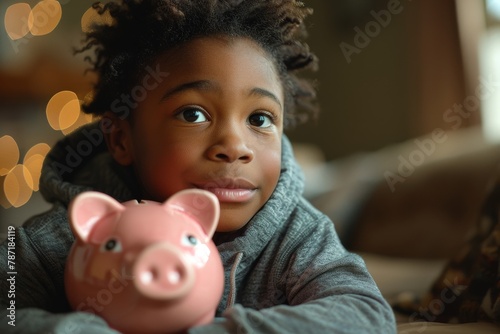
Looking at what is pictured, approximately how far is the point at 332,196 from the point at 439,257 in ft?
1.56

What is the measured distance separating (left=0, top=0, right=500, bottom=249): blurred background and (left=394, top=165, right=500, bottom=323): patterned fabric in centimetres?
151

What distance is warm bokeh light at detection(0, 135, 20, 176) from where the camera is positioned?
306 cm

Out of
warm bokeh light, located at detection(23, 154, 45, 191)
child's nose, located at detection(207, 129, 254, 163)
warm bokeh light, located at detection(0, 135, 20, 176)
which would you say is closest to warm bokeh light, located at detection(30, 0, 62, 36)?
warm bokeh light, located at detection(0, 135, 20, 176)

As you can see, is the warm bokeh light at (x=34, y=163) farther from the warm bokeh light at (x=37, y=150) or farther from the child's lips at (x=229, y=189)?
the child's lips at (x=229, y=189)

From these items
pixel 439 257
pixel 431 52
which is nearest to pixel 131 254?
pixel 439 257

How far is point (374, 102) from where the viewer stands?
334 cm

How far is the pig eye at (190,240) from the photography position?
71 centimetres

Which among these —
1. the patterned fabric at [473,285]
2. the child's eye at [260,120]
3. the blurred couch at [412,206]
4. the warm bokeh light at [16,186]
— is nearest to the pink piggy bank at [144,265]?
the child's eye at [260,120]

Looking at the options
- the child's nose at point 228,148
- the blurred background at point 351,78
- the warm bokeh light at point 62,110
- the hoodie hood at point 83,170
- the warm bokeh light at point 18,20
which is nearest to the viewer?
the child's nose at point 228,148

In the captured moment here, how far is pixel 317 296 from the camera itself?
2.68 ft

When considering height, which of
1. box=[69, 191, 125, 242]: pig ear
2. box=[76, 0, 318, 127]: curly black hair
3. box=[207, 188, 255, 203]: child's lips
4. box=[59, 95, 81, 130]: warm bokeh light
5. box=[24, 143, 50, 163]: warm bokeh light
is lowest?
box=[24, 143, 50, 163]: warm bokeh light

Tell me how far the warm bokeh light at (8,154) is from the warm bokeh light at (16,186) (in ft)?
0.10

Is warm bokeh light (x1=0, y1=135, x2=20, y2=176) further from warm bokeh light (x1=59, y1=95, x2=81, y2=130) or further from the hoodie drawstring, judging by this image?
the hoodie drawstring

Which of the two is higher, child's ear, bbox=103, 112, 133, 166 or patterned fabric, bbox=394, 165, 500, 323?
child's ear, bbox=103, 112, 133, 166
